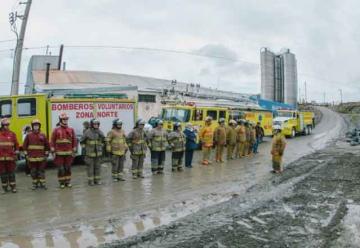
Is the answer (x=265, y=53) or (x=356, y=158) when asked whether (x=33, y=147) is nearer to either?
(x=356, y=158)

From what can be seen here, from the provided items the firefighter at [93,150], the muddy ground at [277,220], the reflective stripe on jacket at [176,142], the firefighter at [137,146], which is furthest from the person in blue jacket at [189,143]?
the firefighter at [93,150]

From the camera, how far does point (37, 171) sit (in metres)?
12.5

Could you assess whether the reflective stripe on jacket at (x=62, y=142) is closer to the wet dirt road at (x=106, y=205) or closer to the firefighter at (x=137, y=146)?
the wet dirt road at (x=106, y=205)

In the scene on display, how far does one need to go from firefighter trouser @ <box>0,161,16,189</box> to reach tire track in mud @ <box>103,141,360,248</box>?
525 cm

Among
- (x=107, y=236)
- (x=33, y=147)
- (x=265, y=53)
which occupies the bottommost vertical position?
(x=107, y=236)

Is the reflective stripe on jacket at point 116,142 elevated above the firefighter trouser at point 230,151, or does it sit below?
above

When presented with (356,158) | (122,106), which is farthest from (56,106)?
(356,158)

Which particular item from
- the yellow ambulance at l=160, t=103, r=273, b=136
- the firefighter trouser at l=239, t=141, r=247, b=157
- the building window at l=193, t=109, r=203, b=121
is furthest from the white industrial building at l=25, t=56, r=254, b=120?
the firefighter trouser at l=239, t=141, r=247, b=157

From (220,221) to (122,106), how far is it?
1024cm

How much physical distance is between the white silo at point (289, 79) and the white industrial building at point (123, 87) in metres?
12.8

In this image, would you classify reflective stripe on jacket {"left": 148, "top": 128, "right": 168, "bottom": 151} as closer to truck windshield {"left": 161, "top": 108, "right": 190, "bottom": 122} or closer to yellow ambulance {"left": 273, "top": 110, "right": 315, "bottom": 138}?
truck windshield {"left": 161, "top": 108, "right": 190, "bottom": 122}

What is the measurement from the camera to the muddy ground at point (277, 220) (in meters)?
7.36

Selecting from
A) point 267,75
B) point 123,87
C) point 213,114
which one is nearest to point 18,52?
point 123,87

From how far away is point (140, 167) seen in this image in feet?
47.3
